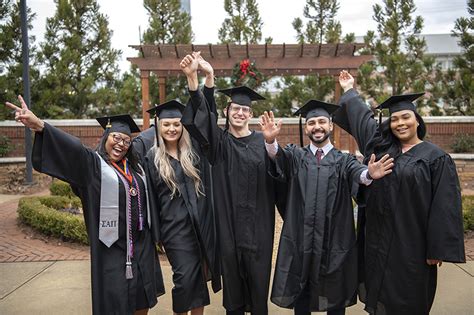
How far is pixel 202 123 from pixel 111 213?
880 millimetres

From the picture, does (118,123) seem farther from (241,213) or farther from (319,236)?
(319,236)

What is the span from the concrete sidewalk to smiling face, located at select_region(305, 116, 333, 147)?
1.65m

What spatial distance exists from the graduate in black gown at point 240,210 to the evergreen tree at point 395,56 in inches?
430

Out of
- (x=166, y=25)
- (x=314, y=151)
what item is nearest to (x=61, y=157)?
(x=314, y=151)

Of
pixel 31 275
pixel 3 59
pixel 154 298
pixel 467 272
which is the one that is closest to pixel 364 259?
pixel 154 298

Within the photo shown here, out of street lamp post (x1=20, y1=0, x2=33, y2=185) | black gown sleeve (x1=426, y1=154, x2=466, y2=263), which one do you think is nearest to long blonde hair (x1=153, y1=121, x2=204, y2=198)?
black gown sleeve (x1=426, y1=154, x2=466, y2=263)

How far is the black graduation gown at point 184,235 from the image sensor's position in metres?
2.94

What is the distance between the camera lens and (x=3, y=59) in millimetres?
11617

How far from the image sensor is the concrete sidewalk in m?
3.75

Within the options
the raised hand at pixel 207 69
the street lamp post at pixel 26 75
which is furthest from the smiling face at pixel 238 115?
the street lamp post at pixel 26 75

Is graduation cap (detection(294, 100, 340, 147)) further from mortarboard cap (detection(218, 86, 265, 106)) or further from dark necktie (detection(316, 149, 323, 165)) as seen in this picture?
mortarboard cap (detection(218, 86, 265, 106))

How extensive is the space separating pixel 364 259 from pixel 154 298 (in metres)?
1.55

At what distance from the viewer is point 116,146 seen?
291cm

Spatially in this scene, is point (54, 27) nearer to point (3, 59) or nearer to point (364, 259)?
point (3, 59)
